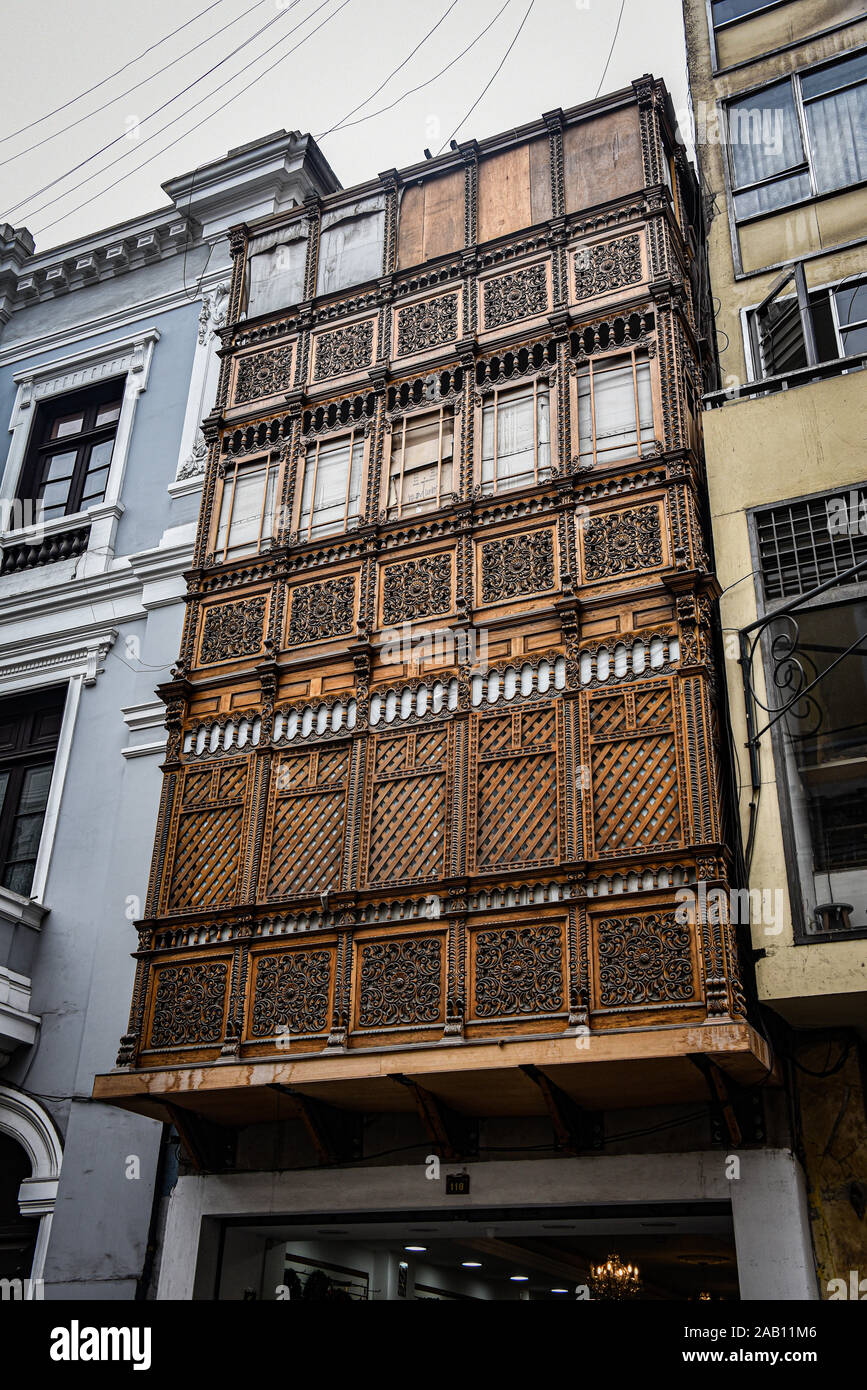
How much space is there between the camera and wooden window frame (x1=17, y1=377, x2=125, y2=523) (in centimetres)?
1758

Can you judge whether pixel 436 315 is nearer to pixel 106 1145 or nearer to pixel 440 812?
pixel 440 812

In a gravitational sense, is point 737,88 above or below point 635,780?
above

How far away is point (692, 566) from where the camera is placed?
1086cm

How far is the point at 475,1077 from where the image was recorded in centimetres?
970

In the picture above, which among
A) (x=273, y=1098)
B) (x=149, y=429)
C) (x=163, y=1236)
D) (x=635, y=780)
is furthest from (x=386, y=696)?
(x=149, y=429)

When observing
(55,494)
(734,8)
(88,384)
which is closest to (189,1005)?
(55,494)

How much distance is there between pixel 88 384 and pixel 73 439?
2.79ft

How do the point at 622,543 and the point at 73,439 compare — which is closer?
the point at 622,543

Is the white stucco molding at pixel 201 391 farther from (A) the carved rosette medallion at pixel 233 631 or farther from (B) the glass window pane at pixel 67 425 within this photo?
(A) the carved rosette medallion at pixel 233 631

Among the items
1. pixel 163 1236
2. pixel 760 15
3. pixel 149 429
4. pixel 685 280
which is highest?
pixel 760 15

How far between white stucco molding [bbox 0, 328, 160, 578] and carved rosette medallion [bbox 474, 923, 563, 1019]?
27.7 feet

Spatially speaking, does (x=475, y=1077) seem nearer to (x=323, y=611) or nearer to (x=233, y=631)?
(x=323, y=611)

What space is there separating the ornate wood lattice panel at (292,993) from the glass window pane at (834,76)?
10.7 metres

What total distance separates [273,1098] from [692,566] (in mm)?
5852
